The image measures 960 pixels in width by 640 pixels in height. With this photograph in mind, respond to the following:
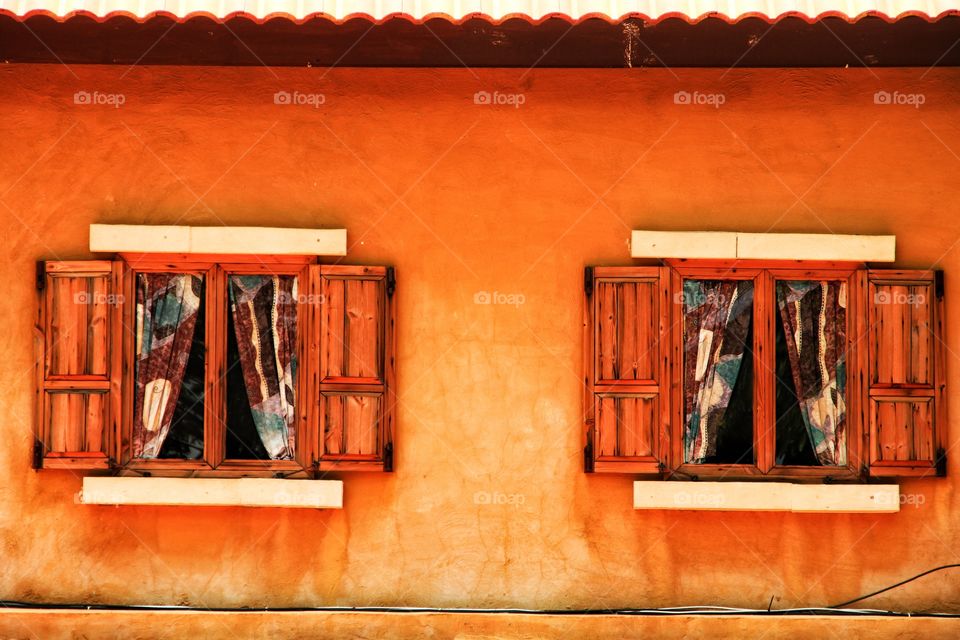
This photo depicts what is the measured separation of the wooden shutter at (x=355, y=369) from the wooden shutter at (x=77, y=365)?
1.34m

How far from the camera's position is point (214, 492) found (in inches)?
258

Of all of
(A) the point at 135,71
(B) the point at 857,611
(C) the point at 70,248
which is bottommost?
(B) the point at 857,611

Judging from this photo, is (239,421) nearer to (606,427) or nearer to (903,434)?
(606,427)

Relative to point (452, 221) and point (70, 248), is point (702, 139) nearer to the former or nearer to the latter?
point (452, 221)

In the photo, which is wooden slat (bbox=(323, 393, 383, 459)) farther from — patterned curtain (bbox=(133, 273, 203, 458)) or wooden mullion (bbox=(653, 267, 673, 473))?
wooden mullion (bbox=(653, 267, 673, 473))

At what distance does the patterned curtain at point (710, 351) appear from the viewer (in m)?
6.71

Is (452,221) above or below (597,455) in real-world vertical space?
above

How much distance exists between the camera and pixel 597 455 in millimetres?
6594

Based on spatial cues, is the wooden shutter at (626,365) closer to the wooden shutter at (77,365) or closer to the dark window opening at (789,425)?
the dark window opening at (789,425)

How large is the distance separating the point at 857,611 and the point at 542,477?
2.19 m

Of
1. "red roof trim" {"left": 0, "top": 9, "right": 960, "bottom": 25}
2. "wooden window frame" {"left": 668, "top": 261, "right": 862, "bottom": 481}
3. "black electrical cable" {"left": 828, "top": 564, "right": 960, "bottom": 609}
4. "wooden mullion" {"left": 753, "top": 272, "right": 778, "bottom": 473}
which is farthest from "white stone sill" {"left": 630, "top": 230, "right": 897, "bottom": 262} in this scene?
"black electrical cable" {"left": 828, "top": 564, "right": 960, "bottom": 609}

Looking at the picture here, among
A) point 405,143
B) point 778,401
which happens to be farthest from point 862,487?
point 405,143

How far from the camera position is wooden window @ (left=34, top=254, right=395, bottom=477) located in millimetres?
6602

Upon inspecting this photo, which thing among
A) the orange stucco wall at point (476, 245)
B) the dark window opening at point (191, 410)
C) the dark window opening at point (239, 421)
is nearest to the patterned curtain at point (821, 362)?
the orange stucco wall at point (476, 245)
